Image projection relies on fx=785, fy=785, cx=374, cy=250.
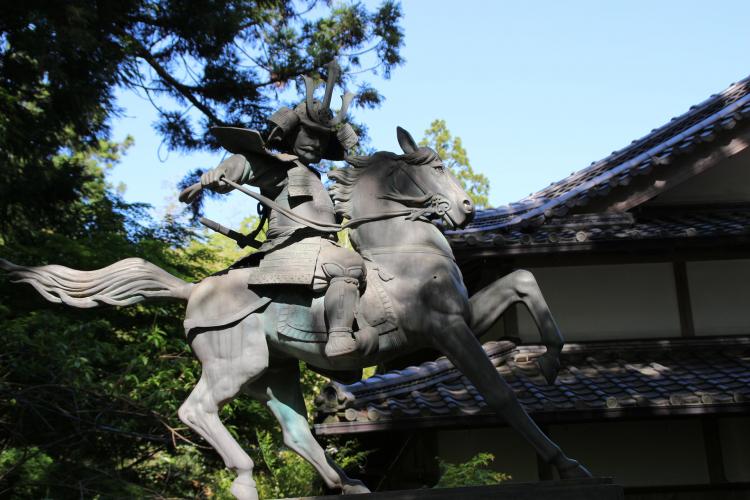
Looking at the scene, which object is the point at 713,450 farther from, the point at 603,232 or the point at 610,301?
the point at 603,232

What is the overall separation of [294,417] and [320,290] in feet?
2.74

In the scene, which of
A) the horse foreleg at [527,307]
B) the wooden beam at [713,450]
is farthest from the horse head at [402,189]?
the wooden beam at [713,450]

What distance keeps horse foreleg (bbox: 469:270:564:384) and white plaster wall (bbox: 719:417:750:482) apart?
585cm

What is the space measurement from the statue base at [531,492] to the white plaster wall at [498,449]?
5.09m

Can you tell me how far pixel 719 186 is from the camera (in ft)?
36.0

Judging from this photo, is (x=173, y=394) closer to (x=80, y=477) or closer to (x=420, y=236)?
(x=80, y=477)

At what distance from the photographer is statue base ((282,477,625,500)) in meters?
3.88

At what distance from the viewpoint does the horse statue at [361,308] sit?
4273 millimetres

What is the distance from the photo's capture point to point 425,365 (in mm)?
8953

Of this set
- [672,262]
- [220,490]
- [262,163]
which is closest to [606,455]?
[672,262]

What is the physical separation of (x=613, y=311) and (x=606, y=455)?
5.99 ft

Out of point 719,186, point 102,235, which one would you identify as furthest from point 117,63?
point 719,186

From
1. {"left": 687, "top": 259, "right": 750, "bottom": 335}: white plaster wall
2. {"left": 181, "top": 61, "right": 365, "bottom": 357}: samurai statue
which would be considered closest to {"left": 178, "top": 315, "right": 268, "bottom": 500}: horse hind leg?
{"left": 181, "top": 61, "right": 365, "bottom": 357}: samurai statue

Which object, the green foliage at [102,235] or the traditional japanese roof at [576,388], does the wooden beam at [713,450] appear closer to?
the traditional japanese roof at [576,388]
